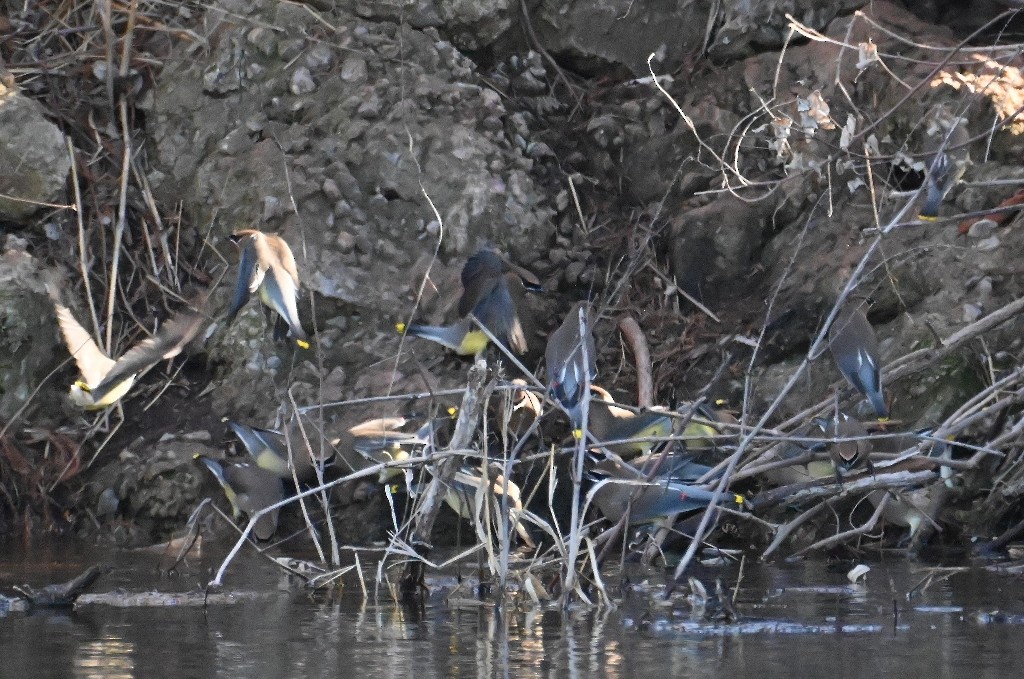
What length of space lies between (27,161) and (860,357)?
4879mm

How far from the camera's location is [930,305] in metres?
8.14

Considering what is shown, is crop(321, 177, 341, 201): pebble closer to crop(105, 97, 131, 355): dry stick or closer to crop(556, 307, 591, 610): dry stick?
crop(105, 97, 131, 355): dry stick

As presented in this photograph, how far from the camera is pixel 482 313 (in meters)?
8.12

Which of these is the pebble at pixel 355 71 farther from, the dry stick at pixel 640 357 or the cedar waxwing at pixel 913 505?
the cedar waxwing at pixel 913 505

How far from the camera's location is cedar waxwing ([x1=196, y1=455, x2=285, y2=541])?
758cm

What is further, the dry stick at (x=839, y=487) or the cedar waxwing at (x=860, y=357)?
the cedar waxwing at (x=860, y=357)

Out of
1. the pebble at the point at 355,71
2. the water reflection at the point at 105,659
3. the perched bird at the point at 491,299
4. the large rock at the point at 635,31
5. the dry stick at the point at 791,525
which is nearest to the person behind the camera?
the water reflection at the point at 105,659

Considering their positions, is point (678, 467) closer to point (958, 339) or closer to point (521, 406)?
point (521, 406)

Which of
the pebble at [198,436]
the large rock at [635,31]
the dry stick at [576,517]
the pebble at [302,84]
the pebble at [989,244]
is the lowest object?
the dry stick at [576,517]

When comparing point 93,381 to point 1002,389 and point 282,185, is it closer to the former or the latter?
point 282,185

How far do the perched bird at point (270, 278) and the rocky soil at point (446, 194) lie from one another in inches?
21.6

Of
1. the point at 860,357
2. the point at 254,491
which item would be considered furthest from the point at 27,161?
the point at 860,357

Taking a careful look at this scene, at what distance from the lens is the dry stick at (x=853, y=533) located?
6.59 m

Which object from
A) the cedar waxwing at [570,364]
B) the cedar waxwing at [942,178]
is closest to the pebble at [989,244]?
the cedar waxwing at [942,178]
